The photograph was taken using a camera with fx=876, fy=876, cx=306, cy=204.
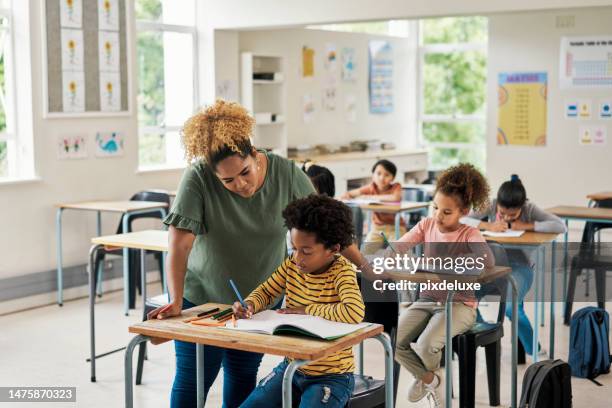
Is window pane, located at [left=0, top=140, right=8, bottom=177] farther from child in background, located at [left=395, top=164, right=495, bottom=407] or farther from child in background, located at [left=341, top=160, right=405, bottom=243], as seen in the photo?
child in background, located at [left=395, top=164, right=495, bottom=407]

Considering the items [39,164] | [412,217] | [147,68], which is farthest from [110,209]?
[412,217]

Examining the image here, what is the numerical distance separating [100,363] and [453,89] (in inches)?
275

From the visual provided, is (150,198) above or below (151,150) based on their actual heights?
below

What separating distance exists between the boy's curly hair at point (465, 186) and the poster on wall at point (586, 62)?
5292 mm

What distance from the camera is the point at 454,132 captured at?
1064cm

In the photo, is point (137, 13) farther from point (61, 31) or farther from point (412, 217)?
point (412, 217)

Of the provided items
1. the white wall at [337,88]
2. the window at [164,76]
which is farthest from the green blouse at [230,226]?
the white wall at [337,88]

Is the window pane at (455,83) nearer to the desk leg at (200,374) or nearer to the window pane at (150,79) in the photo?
the window pane at (150,79)

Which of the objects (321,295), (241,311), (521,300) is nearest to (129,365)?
(241,311)

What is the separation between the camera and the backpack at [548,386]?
3.14 metres

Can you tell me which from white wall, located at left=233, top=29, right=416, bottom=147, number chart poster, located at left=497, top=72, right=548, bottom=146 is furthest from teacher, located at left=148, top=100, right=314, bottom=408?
number chart poster, located at left=497, top=72, right=548, bottom=146

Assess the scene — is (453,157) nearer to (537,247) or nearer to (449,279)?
(537,247)

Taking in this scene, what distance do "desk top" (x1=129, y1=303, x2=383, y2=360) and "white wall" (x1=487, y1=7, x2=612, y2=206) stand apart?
23.1ft

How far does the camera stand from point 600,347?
435cm
